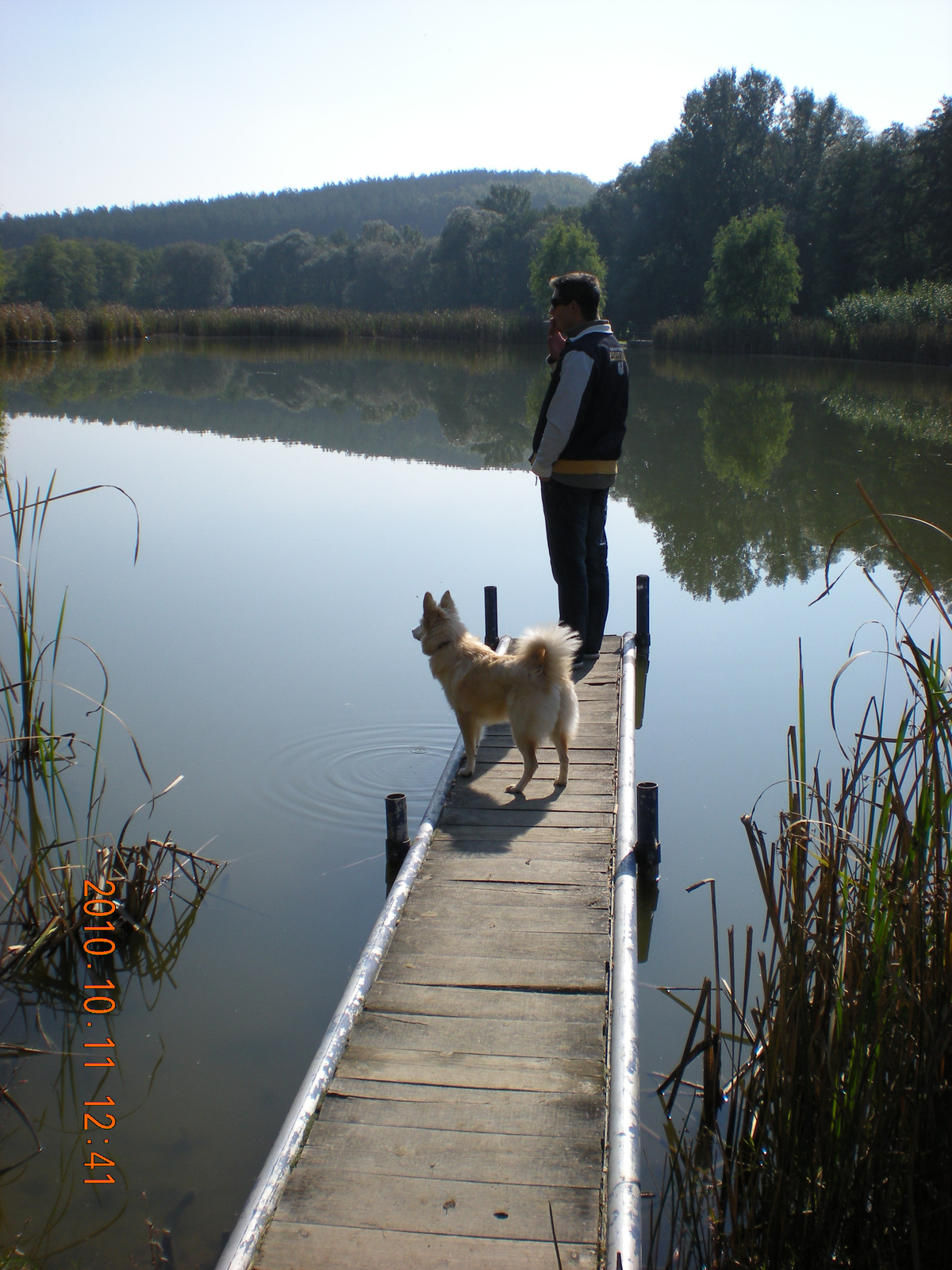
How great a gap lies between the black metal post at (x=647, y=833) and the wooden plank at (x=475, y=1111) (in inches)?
68.3

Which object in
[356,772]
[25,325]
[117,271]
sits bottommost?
[356,772]

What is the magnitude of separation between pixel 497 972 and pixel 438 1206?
3.12ft

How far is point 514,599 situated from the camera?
876 cm

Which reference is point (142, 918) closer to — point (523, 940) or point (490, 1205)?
point (523, 940)

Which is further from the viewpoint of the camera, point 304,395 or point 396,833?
point 304,395

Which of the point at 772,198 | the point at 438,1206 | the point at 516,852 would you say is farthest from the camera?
the point at 772,198

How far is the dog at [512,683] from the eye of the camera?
4.11 metres

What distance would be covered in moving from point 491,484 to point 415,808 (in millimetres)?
9256

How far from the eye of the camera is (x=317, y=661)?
24.0 feet

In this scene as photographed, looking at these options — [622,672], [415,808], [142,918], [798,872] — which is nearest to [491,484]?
[622,672]

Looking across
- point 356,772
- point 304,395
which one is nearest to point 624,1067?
point 356,772

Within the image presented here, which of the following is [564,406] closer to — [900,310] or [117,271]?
[900,310]

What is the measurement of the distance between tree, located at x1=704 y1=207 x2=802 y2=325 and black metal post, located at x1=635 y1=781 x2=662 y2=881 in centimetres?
3758

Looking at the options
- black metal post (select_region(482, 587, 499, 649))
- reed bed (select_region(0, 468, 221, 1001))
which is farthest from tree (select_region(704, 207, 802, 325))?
reed bed (select_region(0, 468, 221, 1001))
